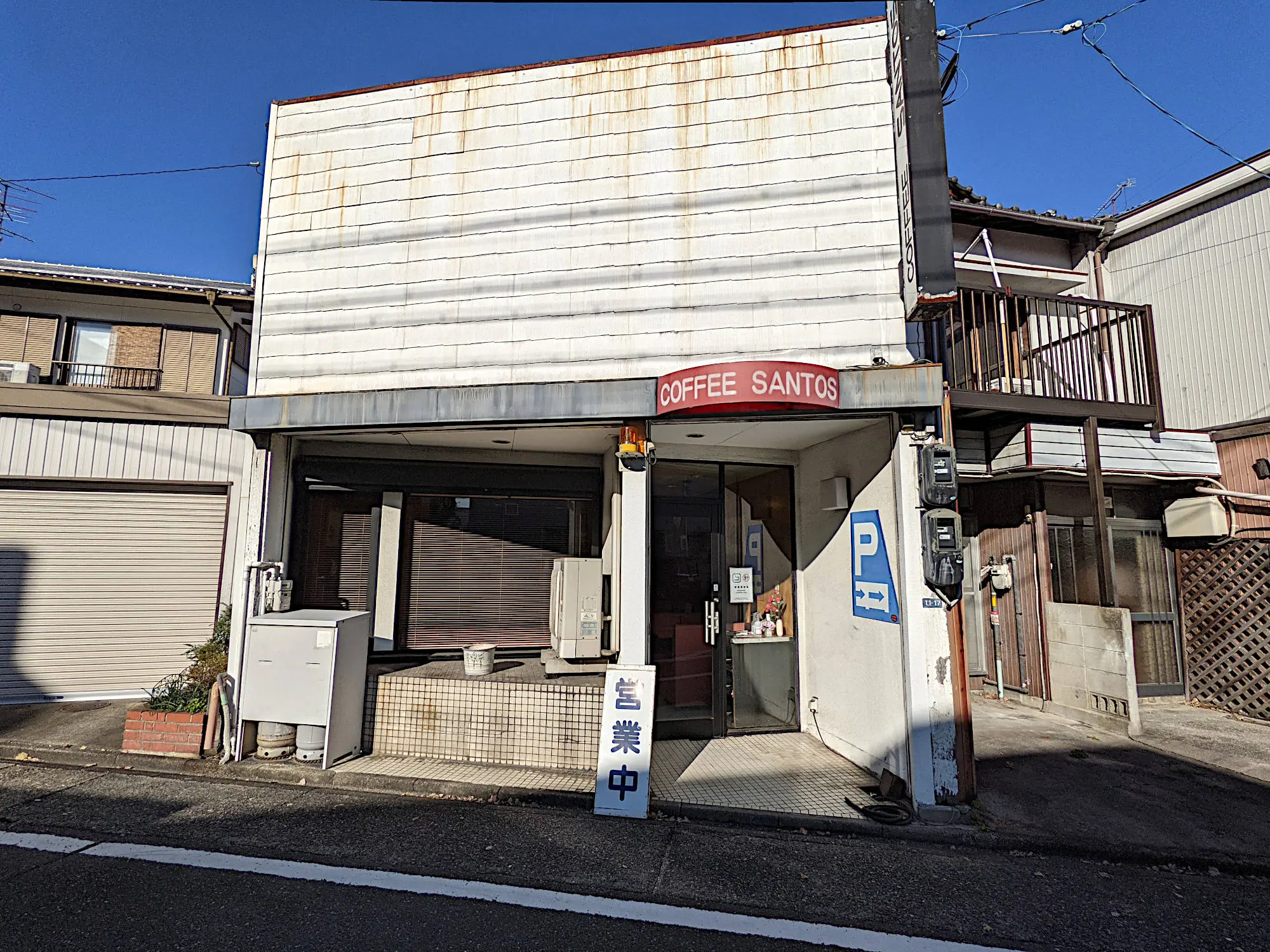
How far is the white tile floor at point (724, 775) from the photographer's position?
514 cm

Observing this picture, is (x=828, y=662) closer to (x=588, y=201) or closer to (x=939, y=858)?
(x=939, y=858)

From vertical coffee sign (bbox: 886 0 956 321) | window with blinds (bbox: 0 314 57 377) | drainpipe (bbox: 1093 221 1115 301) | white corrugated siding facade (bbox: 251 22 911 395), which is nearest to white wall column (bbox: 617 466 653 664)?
white corrugated siding facade (bbox: 251 22 911 395)

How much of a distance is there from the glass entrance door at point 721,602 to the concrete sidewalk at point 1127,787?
2.17 meters

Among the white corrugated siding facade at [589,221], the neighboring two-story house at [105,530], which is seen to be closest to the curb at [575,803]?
the neighboring two-story house at [105,530]

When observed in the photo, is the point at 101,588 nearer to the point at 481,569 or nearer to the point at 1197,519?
the point at 481,569

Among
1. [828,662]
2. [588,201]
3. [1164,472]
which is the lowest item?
[828,662]

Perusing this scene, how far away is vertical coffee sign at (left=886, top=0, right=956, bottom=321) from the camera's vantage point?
16.2 ft

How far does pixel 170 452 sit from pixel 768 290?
25.7 feet

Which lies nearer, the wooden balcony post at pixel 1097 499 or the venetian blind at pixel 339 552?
the wooden balcony post at pixel 1097 499

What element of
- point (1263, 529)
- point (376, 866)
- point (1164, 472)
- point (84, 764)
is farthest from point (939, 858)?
point (84, 764)

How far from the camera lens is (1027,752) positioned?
6.25 meters

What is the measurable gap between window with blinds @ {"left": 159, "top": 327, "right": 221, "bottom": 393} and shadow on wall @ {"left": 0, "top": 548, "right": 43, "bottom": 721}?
9.73ft

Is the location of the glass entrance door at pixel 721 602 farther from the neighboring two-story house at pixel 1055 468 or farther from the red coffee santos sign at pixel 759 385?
the neighboring two-story house at pixel 1055 468

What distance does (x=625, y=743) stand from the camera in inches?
202
